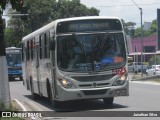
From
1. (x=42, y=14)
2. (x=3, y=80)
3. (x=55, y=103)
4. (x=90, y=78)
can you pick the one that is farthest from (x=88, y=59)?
(x=42, y=14)

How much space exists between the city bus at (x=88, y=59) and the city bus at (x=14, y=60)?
3060cm

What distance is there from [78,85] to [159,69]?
131 feet

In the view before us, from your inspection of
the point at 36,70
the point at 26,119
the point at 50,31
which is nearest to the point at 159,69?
the point at 36,70

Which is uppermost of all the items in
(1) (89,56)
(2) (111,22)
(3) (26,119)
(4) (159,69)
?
(2) (111,22)

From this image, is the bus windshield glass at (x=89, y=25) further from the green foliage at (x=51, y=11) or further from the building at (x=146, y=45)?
the building at (x=146, y=45)

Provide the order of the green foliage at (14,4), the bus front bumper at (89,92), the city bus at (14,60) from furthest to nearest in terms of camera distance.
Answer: the city bus at (14,60)
the bus front bumper at (89,92)
the green foliage at (14,4)

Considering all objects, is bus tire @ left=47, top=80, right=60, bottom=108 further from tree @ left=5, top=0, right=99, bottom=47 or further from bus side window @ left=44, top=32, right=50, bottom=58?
tree @ left=5, top=0, right=99, bottom=47

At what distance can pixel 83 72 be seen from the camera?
16.2m

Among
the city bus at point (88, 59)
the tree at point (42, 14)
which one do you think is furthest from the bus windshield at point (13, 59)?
the city bus at point (88, 59)

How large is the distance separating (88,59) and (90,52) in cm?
26

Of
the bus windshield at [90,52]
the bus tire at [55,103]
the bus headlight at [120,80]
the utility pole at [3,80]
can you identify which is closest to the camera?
the utility pole at [3,80]

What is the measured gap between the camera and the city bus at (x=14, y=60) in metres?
47.5

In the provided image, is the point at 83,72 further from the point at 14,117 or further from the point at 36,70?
the point at 36,70

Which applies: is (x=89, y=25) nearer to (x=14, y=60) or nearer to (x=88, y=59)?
(x=88, y=59)
